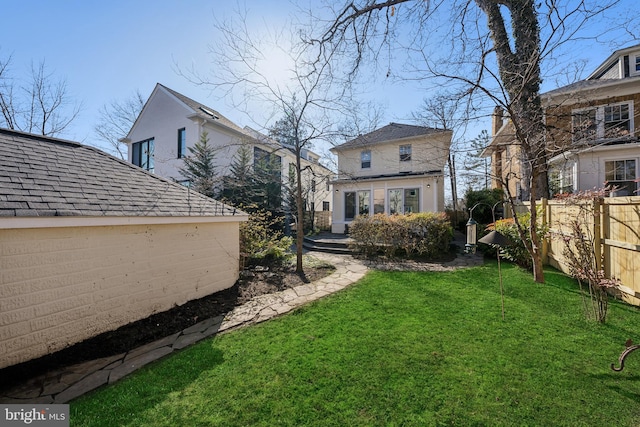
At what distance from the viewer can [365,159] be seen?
55.9 ft

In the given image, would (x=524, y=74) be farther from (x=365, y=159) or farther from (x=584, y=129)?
(x=365, y=159)

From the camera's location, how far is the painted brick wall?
10.3 feet

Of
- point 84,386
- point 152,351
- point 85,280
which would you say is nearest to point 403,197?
point 152,351

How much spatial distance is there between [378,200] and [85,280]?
13834 millimetres

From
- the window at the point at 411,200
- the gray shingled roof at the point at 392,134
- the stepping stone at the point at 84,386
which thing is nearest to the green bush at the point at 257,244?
the stepping stone at the point at 84,386

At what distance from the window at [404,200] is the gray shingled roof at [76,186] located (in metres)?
11.0

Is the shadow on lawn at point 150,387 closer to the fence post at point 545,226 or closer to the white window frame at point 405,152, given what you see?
the fence post at point 545,226

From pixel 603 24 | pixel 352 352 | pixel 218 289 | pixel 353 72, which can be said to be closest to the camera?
pixel 352 352

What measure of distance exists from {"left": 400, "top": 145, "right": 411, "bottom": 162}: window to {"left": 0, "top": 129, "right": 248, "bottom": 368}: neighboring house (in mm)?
12920

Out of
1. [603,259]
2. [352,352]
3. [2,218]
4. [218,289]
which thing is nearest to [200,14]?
[2,218]

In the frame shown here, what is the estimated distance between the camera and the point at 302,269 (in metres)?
7.82

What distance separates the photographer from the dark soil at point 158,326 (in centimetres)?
319

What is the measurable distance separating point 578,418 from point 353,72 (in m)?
8.44

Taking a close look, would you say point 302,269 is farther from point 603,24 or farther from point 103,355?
point 603,24
